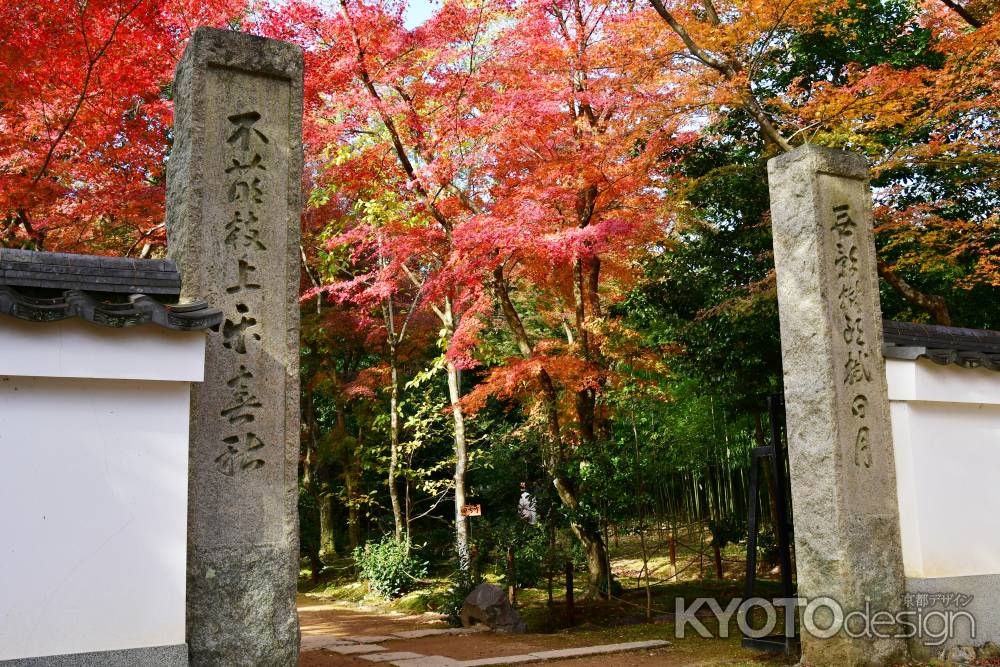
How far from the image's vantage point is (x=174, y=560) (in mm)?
4074

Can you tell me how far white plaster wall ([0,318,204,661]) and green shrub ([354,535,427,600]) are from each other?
28.9 ft

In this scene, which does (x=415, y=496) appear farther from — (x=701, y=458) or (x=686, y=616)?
(x=686, y=616)

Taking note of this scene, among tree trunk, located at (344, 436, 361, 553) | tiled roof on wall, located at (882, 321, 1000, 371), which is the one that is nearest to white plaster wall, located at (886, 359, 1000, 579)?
tiled roof on wall, located at (882, 321, 1000, 371)

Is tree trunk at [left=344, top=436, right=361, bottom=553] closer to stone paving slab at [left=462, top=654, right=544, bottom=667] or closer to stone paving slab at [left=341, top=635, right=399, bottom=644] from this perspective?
stone paving slab at [left=341, top=635, right=399, bottom=644]

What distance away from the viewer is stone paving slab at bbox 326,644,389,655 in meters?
7.57

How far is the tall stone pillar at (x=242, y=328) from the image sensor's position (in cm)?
443

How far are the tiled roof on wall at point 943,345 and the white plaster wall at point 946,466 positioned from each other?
98 millimetres

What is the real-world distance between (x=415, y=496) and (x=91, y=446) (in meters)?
12.0

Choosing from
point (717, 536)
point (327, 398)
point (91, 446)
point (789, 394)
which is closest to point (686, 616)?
point (717, 536)

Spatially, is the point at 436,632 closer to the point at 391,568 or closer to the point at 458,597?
the point at 458,597

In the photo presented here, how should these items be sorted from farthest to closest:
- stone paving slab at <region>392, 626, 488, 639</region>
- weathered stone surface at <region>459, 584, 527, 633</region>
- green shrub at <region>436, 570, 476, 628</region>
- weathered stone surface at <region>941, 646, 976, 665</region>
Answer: green shrub at <region>436, 570, 476, 628</region> < weathered stone surface at <region>459, 584, 527, 633</region> < stone paving slab at <region>392, 626, 488, 639</region> < weathered stone surface at <region>941, 646, 976, 665</region>

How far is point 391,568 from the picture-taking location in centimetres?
1262

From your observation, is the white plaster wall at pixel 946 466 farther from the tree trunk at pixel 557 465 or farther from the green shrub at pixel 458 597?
the green shrub at pixel 458 597

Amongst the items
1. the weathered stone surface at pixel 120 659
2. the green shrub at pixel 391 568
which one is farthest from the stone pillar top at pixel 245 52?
the green shrub at pixel 391 568
